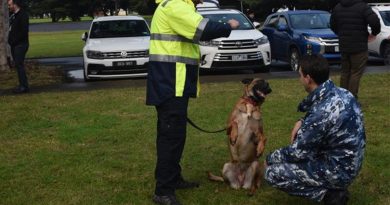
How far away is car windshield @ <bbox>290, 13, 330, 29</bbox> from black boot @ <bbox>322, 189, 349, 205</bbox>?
35.8 feet

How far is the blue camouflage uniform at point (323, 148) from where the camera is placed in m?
3.93

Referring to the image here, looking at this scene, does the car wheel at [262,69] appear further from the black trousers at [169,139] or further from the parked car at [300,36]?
the black trousers at [169,139]

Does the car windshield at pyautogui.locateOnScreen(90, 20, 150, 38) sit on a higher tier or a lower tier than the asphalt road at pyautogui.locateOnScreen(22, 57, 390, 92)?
higher

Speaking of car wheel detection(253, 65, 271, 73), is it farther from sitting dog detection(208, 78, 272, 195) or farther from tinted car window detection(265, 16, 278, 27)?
sitting dog detection(208, 78, 272, 195)

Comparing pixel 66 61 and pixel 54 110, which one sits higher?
pixel 54 110

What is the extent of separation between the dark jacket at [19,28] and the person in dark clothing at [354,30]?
5825 millimetres

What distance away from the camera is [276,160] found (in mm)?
4281

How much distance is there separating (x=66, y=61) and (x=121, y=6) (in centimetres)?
5282

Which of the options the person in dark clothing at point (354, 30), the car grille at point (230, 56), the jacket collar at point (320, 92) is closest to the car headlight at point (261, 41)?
the car grille at point (230, 56)

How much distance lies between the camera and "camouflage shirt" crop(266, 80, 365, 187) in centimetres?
393

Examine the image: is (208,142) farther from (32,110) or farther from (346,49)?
(32,110)

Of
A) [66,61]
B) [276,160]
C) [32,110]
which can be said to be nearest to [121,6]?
[66,61]

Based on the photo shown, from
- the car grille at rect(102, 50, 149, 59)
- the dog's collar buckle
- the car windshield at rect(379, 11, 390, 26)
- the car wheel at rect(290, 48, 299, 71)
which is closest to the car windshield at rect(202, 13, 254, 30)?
the car wheel at rect(290, 48, 299, 71)

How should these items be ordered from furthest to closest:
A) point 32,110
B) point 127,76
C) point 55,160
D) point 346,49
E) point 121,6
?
1. point 121,6
2. point 127,76
3. point 32,110
4. point 346,49
5. point 55,160
